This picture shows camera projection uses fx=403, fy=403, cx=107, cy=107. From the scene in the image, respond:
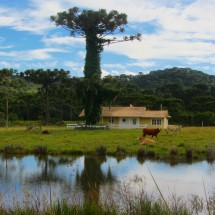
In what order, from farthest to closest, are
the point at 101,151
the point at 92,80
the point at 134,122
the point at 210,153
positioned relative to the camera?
the point at 134,122 < the point at 92,80 < the point at 101,151 < the point at 210,153

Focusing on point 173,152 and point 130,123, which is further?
point 130,123

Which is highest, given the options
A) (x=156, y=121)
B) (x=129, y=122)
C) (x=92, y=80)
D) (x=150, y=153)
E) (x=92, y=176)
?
(x=92, y=80)

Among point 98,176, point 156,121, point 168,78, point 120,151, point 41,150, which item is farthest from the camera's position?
point 168,78

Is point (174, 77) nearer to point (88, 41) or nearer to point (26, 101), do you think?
point (26, 101)

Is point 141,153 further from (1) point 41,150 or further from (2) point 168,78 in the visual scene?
(2) point 168,78

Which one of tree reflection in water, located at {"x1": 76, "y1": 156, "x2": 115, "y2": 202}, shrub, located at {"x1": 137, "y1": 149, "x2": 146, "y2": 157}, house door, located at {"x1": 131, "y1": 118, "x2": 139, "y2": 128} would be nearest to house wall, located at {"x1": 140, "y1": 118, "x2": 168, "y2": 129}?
house door, located at {"x1": 131, "y1": 118, "x2": 139, "y2": 128}

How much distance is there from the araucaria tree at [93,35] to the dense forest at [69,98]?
1008 millimetres

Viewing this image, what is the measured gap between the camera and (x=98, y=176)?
56.7ft

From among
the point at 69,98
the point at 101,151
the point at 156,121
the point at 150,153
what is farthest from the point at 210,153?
the point at 69,98

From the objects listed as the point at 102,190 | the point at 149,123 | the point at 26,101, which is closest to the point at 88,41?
the point at 149,123

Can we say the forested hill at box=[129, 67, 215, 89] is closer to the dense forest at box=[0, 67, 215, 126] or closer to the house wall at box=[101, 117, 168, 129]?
the dense forest at box=[0, 67, 215, 126]

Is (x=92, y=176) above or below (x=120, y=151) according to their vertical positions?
below

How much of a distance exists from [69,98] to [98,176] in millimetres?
49440

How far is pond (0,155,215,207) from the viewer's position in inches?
524
